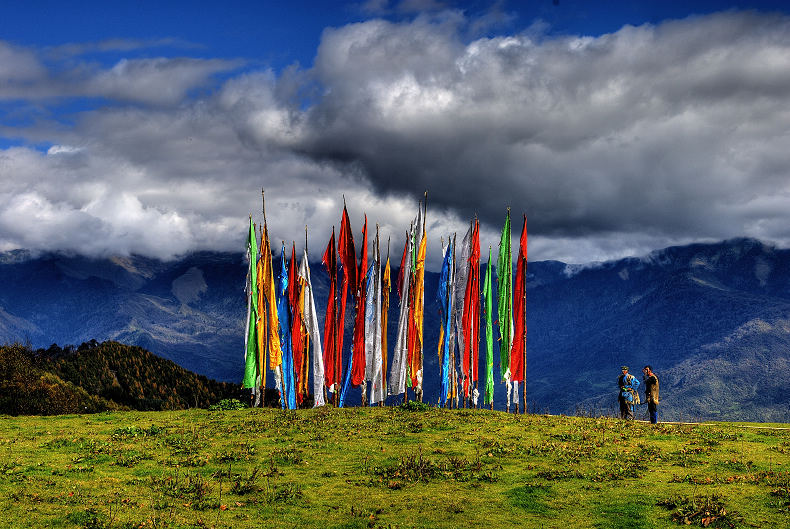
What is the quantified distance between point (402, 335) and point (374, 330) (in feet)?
8.70

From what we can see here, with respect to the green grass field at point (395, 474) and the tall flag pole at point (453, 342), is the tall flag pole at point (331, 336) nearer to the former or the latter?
the tall flag pole at point (453, 342)

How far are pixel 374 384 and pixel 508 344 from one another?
10.9 meters

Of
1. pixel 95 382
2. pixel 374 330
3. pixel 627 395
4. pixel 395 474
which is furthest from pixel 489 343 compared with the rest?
pixel 95 382

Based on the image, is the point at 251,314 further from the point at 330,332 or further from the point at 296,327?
the point at 330,332

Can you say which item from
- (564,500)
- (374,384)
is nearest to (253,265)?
(374,384)

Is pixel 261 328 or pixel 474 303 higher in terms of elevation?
pixel 474 303

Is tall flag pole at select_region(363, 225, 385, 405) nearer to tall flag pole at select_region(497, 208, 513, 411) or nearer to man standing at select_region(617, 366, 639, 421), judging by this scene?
tall flag pole at select_region(497, 208, 513, 411)

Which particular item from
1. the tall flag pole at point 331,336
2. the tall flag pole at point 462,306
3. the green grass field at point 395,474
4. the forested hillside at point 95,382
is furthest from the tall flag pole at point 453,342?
the forested hillside at point 95,382

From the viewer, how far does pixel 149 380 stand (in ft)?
293

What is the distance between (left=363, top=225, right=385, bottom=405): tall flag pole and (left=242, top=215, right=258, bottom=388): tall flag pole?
8.65 metres

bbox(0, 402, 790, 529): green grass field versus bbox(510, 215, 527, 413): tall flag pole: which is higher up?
bbox(510, 215, 527, 413): tall flag pole

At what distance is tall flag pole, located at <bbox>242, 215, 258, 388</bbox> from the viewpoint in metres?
50.7

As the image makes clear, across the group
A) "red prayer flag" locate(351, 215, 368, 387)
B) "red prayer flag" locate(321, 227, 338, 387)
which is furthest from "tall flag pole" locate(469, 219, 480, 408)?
"red prayer flag" locate(321, 227, 338, 387)

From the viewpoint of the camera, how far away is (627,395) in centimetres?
4419
